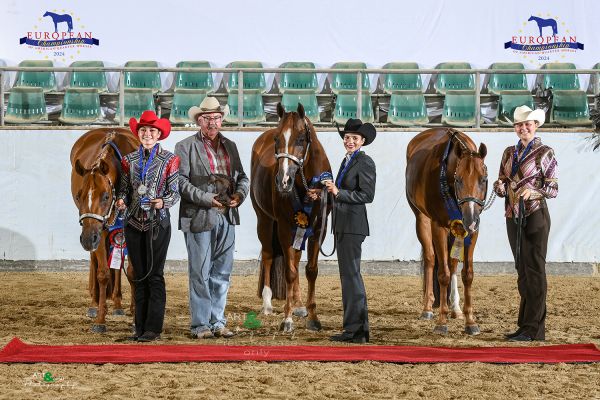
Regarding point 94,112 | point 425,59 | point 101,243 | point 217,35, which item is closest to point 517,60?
point 425,59

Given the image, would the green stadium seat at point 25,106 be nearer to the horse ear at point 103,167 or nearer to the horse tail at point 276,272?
the horse tail at point 276,272

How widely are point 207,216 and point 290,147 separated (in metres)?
0.86

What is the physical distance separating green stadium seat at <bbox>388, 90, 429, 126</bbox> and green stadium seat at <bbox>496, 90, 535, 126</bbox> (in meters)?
1.09

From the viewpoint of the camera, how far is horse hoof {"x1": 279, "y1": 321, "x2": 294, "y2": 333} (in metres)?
7.84

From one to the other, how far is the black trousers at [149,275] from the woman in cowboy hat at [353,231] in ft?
4.50

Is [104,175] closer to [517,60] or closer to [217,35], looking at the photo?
[217,35]

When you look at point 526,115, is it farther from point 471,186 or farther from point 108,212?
point 108,212

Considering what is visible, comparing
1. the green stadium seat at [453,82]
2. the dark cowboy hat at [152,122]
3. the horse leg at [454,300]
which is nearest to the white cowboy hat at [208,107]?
the dark cowboy hat at [152,122]

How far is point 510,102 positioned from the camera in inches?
544

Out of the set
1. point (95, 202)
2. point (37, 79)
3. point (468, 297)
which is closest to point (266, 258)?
point (468, 297)

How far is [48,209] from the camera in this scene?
40.8 ft

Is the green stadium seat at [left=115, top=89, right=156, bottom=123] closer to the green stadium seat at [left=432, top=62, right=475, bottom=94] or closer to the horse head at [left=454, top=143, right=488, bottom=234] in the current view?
the green stadium seat at [left=432, top=62, right=475, bottom=94]

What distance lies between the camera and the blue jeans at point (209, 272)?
7441mm

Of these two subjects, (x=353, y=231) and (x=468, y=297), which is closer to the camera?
(x=353, y=231)
